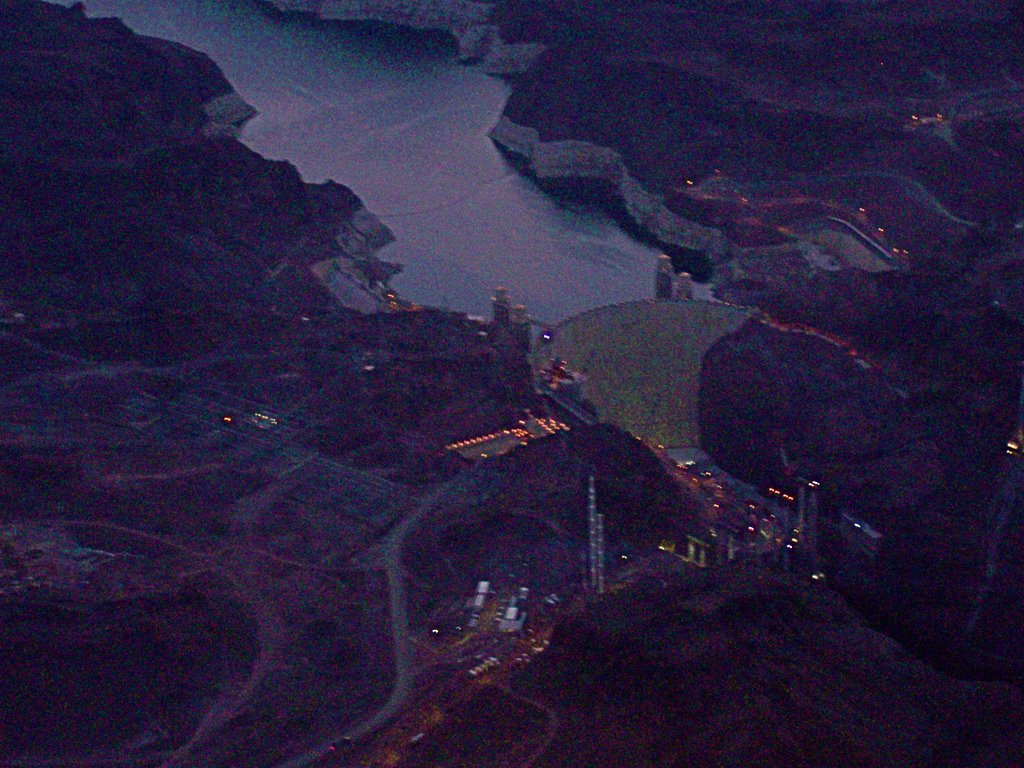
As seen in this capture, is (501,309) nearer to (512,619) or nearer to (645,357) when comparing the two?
(645,357)

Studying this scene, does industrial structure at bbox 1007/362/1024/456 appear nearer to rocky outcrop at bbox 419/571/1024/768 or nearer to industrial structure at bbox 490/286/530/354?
rocky outcrop at bbox 419/571/1024/768

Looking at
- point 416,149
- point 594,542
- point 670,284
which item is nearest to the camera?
point 594,542

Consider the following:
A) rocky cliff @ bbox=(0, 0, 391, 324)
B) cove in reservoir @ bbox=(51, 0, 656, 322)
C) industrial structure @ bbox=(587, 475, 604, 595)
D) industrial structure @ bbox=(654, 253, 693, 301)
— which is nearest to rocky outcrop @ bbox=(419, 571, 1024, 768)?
industrial structure @ bbox=(587, 475, 604, 595)

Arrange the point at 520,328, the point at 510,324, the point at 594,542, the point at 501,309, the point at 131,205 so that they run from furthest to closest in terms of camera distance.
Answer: the point at 131,205 < the point at 501,309 < the point at 510,324 < the point at 520,328 < the point at 594,542

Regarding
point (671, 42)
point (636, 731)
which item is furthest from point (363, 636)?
point (671, 42)

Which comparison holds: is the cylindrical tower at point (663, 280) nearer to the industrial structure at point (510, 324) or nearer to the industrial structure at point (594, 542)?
the industrial structure at point (510, 324)

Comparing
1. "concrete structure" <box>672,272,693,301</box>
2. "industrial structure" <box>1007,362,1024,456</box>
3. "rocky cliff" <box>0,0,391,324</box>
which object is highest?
"industrial structure" <box>1007,362,1024,456</box>

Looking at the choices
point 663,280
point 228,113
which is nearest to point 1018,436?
point 663,280

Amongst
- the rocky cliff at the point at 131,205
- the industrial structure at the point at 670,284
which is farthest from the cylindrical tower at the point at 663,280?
the rocky cliff at the point at 131,205
